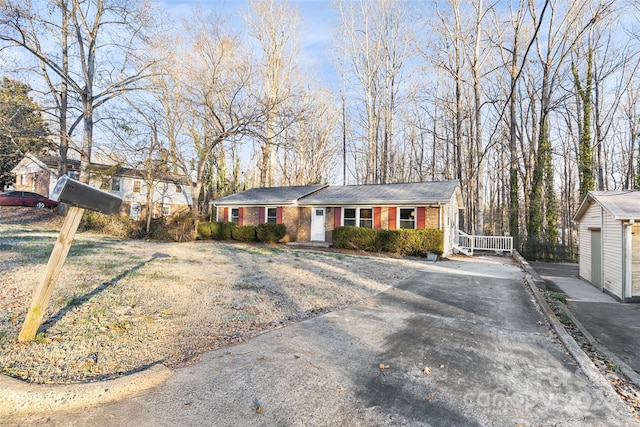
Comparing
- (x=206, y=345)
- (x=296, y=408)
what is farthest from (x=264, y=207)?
(x=296, y=408)

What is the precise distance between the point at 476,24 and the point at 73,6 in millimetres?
21915

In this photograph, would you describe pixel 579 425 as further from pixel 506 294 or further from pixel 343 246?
pixel 343 246

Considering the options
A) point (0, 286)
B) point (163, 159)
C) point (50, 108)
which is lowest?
point (0, 286)

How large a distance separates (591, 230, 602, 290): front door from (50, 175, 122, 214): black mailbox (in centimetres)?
1282

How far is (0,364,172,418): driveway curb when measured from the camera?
2229 mm

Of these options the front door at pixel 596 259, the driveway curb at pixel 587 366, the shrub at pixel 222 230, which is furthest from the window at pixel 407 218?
the driveway curb at pixel 587 366

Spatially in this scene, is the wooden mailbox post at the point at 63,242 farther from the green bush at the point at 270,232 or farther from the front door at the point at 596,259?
the green bush at the point at 270,232

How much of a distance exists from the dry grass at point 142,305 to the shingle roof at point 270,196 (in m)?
9.52

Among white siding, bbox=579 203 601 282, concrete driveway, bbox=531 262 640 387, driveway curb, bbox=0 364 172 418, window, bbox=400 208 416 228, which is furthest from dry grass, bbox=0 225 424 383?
white siding, bbox=579 203 601 282

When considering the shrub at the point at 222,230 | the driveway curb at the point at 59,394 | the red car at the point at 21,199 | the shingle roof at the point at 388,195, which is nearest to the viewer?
the driveway curb at the point at 59,394

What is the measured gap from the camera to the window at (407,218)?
15.0 m

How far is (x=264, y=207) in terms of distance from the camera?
60.3ft

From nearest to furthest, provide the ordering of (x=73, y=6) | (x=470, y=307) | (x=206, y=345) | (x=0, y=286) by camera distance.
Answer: (x=206, y=345) → (x=0, y=286) → (x=470, y=307) → (x=73, y=6)

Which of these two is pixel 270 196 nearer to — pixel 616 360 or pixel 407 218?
pixel 407 218
